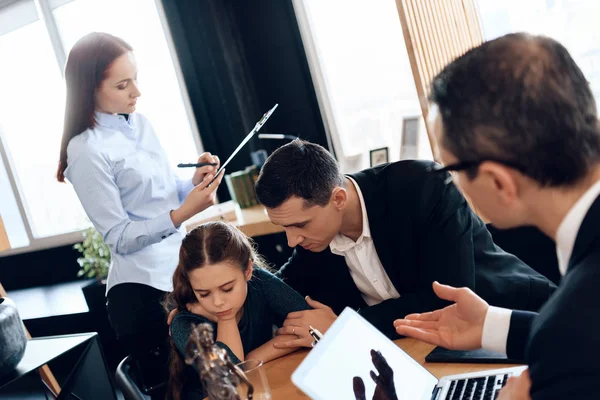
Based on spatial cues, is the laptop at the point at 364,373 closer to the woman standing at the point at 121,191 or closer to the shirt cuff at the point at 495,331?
the shirt cuff at the point at 495,331

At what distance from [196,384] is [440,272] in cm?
78

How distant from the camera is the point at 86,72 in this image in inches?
92.3

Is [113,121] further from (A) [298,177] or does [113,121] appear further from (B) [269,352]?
(B) [269,352]

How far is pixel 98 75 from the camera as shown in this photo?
92.8 inches

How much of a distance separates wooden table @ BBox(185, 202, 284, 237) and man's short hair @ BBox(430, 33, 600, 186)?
234 centimetres

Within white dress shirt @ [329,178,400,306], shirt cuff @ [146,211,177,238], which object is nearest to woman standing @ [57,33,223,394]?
shirt cuff @ [146,211,177,238]

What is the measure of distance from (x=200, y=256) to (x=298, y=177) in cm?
38

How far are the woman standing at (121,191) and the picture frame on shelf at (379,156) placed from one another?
1262 mm

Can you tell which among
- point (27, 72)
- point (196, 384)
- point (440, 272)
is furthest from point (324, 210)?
point (27, 72)

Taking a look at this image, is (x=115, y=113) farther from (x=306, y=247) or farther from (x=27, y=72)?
(x=27, y=72)

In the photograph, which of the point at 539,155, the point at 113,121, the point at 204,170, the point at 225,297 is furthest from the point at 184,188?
the point at 539,155

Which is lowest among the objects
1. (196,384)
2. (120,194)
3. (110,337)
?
(110,337)

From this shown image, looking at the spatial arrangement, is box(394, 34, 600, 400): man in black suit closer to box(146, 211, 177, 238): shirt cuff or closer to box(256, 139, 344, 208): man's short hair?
box(256, 139, 344, 208): man's short hair

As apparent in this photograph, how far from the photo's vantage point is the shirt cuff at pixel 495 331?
4.18 ft
